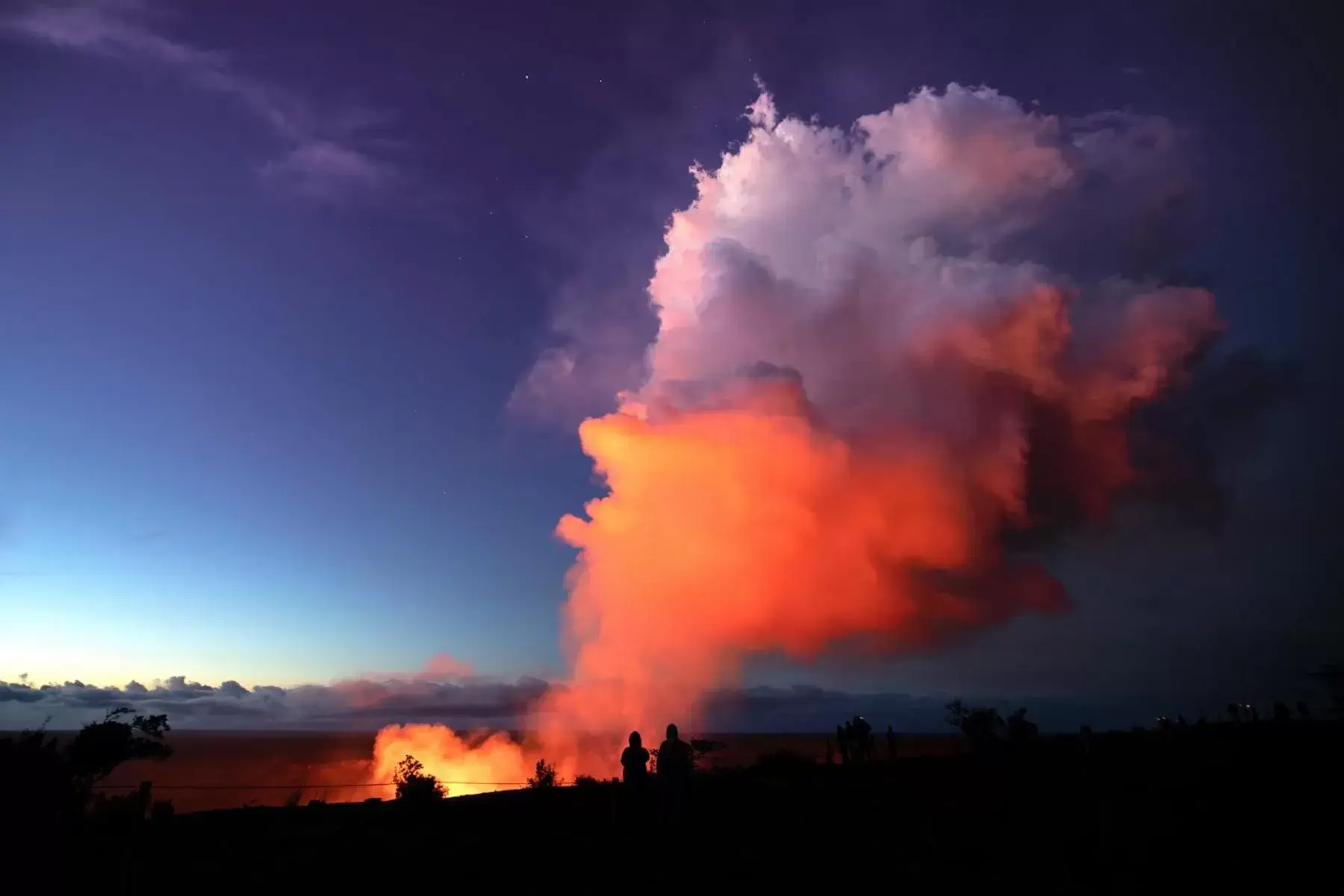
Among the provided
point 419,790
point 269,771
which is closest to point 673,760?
point 419,790

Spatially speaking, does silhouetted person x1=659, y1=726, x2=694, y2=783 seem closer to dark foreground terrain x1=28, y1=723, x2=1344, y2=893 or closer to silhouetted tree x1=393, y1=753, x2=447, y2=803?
dark foreground terrain x1=28, y1=723, x2=1344, y2=893

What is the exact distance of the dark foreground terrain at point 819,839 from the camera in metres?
14.4

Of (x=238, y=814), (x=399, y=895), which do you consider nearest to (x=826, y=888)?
(x=399, y=895)

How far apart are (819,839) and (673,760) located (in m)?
4.51

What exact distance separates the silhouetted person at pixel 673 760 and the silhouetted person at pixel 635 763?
925 millimetres

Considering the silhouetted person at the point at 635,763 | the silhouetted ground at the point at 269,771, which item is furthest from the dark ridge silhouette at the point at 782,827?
the silhouetted ground at the point at 269,771

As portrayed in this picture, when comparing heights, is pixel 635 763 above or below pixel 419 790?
above

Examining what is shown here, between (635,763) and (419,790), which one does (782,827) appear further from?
(419,790)

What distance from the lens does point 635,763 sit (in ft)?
58.4

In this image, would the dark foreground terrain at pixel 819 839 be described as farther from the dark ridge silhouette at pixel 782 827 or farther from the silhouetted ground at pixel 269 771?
the silhouetted ground at pixel 269 771

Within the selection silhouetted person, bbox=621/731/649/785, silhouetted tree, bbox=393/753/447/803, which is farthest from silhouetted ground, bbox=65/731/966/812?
silhouetted person, bbox=621/731/649/785

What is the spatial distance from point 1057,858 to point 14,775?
16.9 m

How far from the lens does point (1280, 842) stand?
15.2 m

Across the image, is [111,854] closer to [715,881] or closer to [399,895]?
[399,895]
